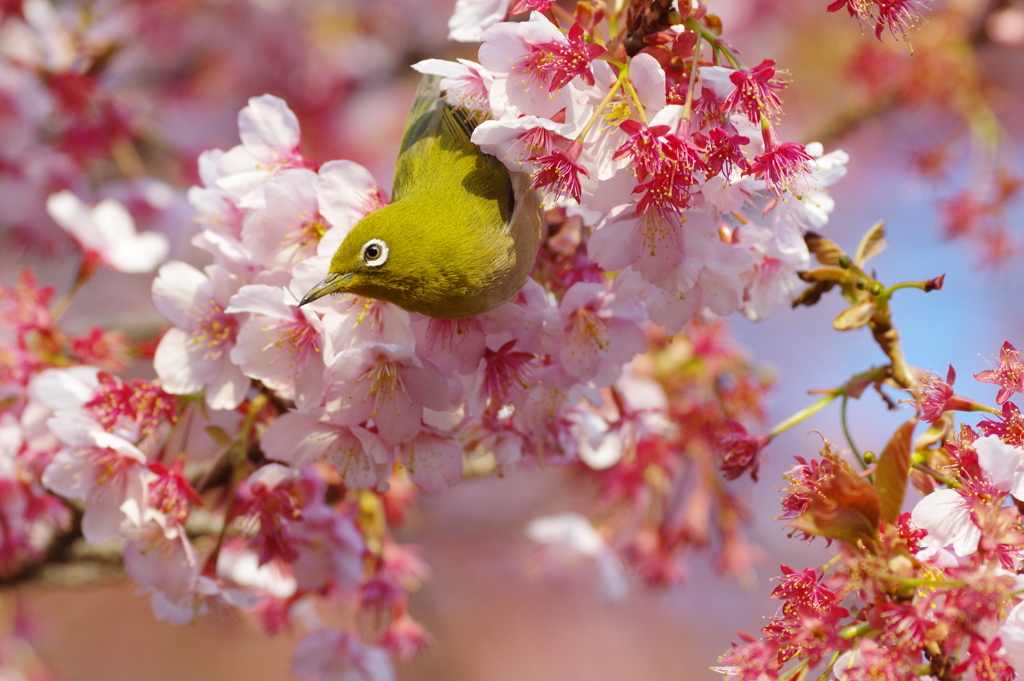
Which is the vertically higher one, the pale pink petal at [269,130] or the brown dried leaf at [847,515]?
the pale pink petal at [269,130]

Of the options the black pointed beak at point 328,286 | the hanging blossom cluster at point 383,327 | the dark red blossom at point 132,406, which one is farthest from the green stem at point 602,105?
the dark red blossom at point 132,406

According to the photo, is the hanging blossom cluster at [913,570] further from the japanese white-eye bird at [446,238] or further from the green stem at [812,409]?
the japanese white-eye bird at [446,238]

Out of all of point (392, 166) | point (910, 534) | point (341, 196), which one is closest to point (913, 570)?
point (910, 534)

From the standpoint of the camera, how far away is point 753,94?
87 centimetres

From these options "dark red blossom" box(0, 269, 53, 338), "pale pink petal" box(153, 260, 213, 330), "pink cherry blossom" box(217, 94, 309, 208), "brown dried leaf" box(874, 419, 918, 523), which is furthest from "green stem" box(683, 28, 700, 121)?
"dark red blossom" box(0, 269, 53, 338)

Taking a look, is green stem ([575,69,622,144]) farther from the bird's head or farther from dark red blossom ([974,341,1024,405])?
dark red blossom ([974,341,1024,405])

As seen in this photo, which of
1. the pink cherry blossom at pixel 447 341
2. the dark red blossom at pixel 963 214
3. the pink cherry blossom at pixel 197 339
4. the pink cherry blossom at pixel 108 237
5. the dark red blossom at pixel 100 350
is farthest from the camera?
the dark red blossom at pixel 963 214

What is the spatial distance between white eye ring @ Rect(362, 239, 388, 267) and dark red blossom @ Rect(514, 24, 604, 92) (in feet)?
0.90

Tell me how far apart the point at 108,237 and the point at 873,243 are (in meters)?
1.65

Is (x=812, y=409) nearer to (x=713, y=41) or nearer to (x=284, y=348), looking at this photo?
(x=713, y=41)

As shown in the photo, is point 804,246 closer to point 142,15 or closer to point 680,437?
point 680,437

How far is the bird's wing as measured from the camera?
96 centimetres

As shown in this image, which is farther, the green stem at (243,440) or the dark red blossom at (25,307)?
the dark red blossom at (25,307)

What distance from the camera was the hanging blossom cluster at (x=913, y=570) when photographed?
757 millimetres
